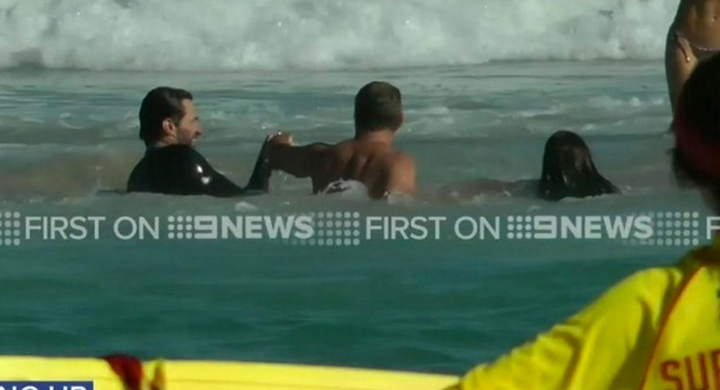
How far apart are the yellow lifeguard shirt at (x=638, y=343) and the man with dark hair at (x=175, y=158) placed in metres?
1.73

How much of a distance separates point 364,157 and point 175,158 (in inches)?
16.0

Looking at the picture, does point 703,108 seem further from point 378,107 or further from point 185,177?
point 185,177

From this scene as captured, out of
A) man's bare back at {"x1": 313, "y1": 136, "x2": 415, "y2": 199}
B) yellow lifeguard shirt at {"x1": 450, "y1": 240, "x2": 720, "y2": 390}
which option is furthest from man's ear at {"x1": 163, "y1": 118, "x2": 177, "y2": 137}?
yellow lifeguard shirt at {"x1": 450, "y1": 240, "x2": 720, "y2": 390}

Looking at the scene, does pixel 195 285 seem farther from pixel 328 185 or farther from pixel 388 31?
pixel 388 31

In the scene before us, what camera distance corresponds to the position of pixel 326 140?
313 centimetres

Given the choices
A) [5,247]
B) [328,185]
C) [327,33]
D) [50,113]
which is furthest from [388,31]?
[5,247]

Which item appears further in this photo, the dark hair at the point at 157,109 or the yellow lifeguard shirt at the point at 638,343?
the dark hair at the point at 157,109

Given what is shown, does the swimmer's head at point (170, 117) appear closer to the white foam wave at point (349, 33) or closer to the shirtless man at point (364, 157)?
the white foam wave at point (349, 33)

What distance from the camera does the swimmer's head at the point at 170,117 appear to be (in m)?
3.15

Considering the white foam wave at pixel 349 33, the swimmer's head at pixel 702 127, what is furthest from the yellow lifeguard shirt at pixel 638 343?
the white foam wave at pixel 349 33

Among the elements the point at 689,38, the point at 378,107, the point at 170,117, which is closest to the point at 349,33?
the point at 378,107

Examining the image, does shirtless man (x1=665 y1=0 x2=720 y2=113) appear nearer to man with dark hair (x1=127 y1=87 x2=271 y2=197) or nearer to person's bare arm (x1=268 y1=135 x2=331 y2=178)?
person's bare arm (x1=268 y1=135 x2=331 y2=178)

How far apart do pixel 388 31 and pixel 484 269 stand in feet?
1.82

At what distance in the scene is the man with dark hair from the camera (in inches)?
123
